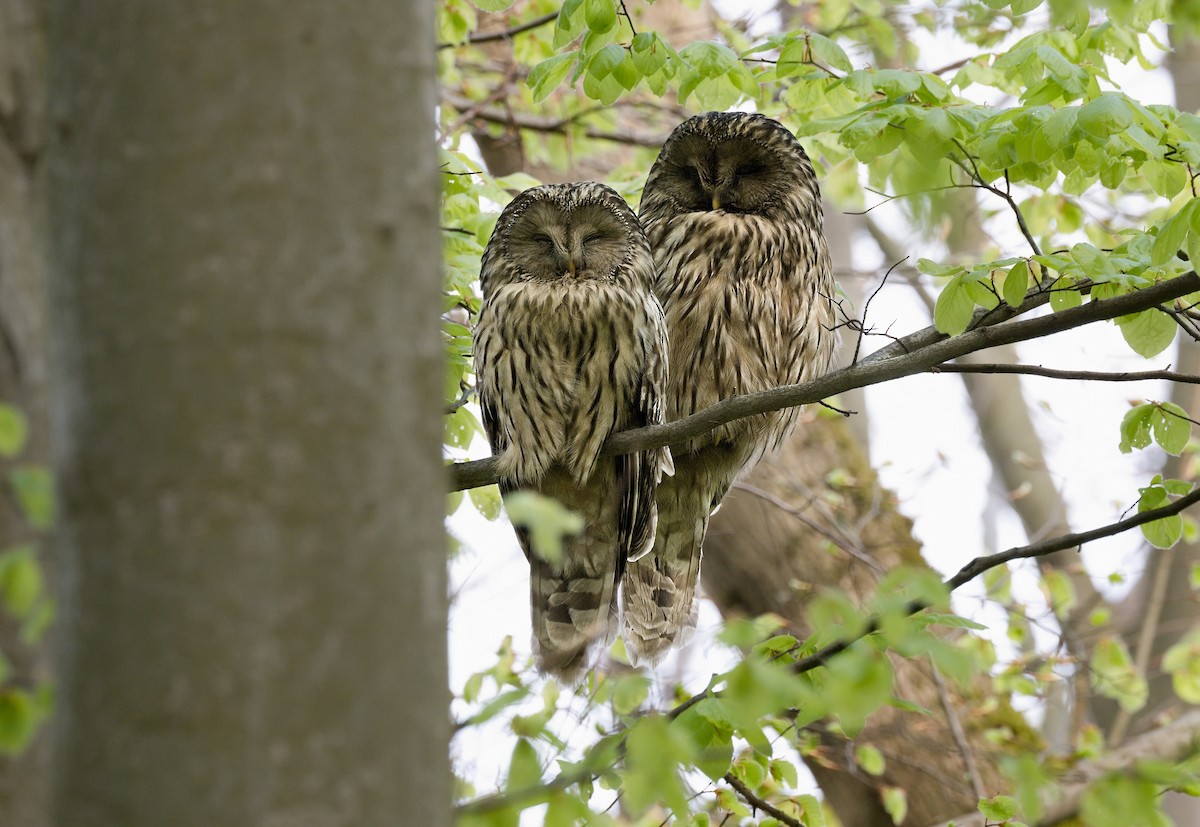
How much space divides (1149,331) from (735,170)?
193 centimetres

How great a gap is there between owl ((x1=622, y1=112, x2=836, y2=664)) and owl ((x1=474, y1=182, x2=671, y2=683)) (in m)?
0.28

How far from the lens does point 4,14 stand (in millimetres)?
1886

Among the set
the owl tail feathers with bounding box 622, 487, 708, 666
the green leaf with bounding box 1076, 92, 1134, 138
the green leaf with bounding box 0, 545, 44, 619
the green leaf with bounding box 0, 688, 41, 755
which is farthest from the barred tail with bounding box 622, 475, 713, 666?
A: the green leaf with bounding box 0, 545, 44, 619

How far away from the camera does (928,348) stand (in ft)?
8.70

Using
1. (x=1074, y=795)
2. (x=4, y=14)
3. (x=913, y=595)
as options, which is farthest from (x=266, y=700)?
(x=1074, y=795)

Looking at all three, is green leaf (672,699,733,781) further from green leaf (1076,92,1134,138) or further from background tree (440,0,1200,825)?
green leaf (1076,92,1134,138)

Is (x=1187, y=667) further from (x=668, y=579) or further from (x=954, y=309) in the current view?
(x=954, y=309)

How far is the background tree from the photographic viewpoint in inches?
70.9

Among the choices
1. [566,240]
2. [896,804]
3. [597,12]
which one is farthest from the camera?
[896,804]

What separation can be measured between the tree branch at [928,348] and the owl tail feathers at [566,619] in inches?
43.2

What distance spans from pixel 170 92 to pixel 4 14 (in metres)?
0.85

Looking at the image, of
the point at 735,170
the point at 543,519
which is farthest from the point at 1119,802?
the point at 735,170

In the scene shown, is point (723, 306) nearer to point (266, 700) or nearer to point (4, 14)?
point (4, 14)

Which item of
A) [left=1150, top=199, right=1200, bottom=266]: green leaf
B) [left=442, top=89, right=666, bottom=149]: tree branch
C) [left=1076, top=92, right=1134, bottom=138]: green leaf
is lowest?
[left=1150, top=199, right=1200, bottom=266]: green leaf
